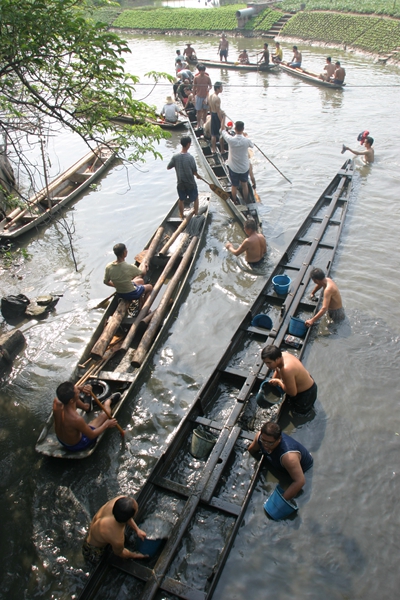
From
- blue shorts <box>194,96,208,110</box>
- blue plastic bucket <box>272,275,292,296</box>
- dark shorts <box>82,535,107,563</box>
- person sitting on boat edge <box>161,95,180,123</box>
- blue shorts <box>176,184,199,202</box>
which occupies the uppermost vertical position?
blue shorts <box>194,96,208,110</box>

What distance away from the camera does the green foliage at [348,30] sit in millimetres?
24703

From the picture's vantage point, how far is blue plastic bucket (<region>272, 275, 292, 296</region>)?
7978 mm

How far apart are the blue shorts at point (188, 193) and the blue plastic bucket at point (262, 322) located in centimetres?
454

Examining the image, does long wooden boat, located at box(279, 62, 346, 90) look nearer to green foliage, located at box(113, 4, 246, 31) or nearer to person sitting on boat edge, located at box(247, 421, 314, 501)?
green foliage, located at box(113, 4, 246, 31)

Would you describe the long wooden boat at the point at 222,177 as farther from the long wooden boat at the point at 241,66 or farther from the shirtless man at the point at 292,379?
the long wooden boat at the point at 241,66

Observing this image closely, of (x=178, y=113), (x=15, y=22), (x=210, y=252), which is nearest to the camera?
(x=15, y=22)

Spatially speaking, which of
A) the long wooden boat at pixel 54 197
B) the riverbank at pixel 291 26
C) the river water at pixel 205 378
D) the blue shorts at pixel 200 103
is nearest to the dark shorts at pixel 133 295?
the river water at pixel 205 378

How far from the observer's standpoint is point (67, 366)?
7.30 meters

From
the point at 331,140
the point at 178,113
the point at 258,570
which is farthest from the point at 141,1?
the point at 258,570

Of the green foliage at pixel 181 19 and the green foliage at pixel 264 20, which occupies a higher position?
the green foliage at pixel 181 19

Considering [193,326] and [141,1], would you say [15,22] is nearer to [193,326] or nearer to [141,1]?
[193,326]

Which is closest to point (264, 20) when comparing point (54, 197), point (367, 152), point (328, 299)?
point (367, 152)

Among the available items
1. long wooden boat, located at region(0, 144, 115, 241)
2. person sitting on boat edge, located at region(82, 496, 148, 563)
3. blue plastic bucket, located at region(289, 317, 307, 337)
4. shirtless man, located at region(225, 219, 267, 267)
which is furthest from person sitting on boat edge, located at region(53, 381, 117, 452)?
long wooden boat, located at region(0, 144, 115, 241)

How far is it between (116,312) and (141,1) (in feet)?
176
